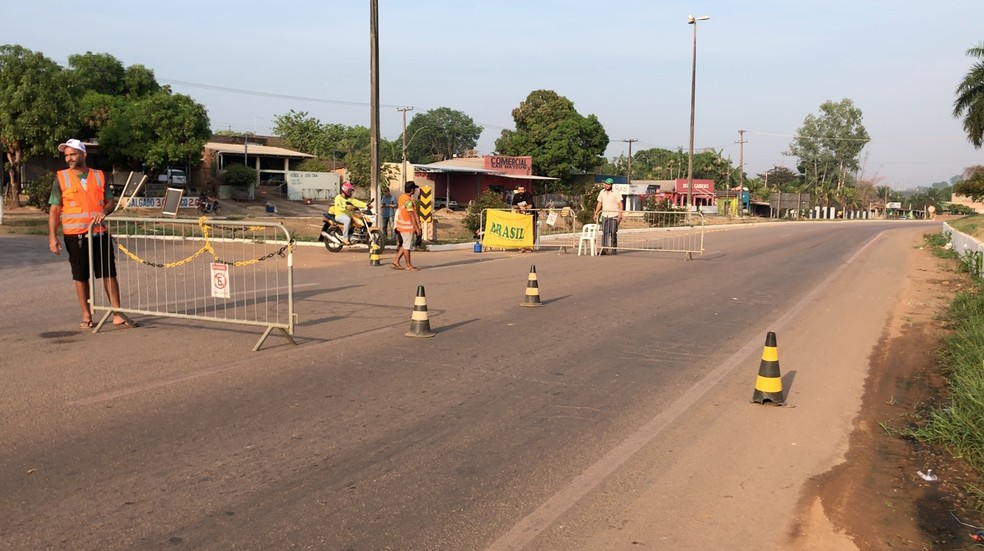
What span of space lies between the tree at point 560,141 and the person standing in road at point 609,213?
52270 mm

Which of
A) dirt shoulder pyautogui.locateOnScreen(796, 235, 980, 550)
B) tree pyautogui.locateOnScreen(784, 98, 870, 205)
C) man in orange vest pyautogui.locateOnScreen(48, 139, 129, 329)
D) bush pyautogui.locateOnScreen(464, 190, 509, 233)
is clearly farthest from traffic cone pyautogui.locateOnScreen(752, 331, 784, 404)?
tree pyautogui.locateOnScreen(784, 98, 870, 205)

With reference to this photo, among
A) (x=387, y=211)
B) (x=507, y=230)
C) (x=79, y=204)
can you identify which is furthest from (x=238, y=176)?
(x=79, y=204)

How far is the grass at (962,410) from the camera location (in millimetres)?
5680

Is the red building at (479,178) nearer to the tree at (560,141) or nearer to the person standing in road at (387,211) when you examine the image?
the tree at (560,141)

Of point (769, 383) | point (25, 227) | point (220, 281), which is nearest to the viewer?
point (769, 383)

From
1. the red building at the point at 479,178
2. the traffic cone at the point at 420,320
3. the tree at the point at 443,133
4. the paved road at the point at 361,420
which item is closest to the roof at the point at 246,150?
the red building at the point at 479,178

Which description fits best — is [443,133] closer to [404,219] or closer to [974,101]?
[974,101]

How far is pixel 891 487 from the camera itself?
5133 millimetres

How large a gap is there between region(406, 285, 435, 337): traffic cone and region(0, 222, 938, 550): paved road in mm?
169

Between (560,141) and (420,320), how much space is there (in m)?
66.6

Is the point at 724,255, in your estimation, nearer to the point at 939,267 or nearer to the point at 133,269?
the point at 939,267

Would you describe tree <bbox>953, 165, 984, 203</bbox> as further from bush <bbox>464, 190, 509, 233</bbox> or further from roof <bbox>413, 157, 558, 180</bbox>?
bush <bbox>464, 190, 509, 233</bbox>

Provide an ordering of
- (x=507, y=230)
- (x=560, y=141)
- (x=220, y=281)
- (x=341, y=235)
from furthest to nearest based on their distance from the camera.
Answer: (x=560, y=141), (x=507, y=230), (x=341, y=235), (x=220, y=281)

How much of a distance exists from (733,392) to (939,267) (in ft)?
57.0
